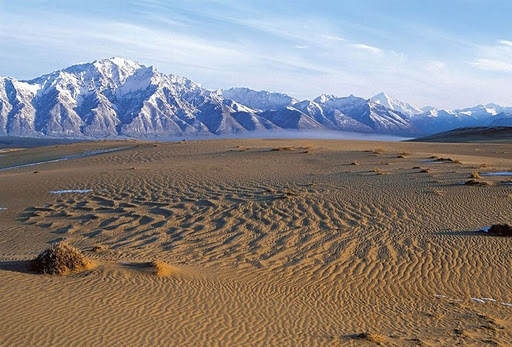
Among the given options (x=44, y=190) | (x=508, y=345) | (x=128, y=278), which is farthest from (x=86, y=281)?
(x=44, y=190)

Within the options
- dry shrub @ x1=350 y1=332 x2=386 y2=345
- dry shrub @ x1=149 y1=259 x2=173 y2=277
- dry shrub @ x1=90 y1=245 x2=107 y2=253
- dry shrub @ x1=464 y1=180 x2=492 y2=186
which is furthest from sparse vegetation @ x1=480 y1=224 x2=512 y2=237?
dry shrub @ x1=90 y1=245 x2=107 y2=253

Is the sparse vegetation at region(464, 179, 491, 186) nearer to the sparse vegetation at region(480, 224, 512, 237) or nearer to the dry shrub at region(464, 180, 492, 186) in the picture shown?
the dry shrub at region(464, 180, 492, 186)

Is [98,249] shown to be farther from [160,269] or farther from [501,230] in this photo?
[501,230]

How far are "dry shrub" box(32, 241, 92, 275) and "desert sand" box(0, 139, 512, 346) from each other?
0.99 ft

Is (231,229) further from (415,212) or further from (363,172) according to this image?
(363,172)

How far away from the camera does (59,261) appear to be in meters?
9.72

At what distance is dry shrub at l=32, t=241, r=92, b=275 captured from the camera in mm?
9664

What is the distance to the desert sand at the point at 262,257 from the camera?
7.66 meters

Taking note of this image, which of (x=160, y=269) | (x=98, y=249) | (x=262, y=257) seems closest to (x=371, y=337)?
(x=160, y=269)

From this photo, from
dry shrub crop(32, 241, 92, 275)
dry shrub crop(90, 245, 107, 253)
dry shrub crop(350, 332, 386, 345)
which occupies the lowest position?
dry shrub crop(90, 245, 107, 253)

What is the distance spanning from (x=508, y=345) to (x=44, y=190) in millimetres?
19225

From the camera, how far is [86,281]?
929 cm

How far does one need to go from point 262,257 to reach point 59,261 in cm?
504

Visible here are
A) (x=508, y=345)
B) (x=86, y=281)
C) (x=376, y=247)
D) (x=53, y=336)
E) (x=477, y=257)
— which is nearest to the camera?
(x=53, y=336)
